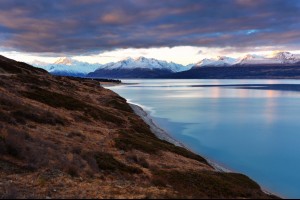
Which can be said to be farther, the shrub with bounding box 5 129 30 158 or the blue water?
the blue water

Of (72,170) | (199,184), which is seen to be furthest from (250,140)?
(72,170)

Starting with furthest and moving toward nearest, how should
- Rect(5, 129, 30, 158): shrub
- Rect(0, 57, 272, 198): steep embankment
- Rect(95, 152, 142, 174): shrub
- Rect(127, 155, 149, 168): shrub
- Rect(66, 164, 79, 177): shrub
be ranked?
Rect(127, 155, 149, 168): shrub → Rect(95, 152, 142, 174): shrub → Rect(5, 129, 30, 158): shrub → Rect(66, 164, 79, 177): shrub → Rect(0, 57, 272, 198): steep embankment

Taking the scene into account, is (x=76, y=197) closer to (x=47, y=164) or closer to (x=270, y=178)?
(x=47, y=164)

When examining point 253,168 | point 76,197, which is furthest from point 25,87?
point 76,197

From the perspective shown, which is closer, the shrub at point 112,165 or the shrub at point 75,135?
the shrub at point 112,165

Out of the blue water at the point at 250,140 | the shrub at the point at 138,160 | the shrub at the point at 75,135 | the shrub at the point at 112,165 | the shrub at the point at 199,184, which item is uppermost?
the shrub at the point at 75,135

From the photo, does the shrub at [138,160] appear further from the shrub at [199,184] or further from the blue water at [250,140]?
the blue water at [250,140]

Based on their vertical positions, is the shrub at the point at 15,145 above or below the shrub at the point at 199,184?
above

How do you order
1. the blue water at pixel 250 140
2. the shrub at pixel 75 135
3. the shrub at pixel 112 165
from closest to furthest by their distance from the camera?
the shrub at pixel 112 165 → the shrub at pixel 75 135 → the blue water at pixel 250 140

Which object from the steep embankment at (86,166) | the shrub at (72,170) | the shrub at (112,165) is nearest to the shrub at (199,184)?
the steep embankment at (86,166)

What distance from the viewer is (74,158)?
20.1m

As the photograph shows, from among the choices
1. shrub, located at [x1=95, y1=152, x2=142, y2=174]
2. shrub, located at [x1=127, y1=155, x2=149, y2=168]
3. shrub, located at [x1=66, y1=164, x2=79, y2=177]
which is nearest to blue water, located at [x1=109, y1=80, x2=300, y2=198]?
shrub, located at [x1=127, y1=155, x2=149, y2=168]

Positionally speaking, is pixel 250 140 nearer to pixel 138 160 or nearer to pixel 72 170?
pixel 138 160

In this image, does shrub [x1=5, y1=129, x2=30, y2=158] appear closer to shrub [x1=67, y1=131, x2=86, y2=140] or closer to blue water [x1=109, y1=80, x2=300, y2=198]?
shrub [x1=67, y1=131, x2=86, y2=140]
